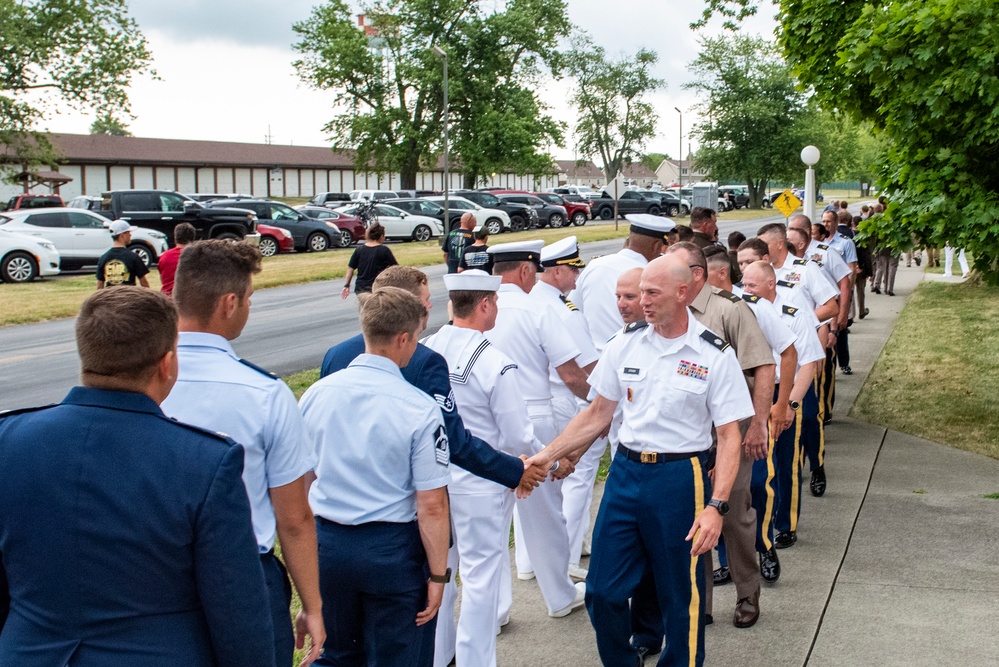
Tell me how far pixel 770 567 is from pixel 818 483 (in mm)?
2126

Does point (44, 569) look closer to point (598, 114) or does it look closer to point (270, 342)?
point (270, 342)

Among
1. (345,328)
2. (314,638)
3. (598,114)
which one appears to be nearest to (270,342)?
(345,328)

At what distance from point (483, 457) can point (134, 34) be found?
46.8m

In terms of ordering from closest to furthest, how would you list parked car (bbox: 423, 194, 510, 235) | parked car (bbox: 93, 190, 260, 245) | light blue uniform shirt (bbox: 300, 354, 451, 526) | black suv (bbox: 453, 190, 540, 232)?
light blue uniform shirt (bbox: 300, 354, 451, 526) < parked car (bbox: 93, 190, 260, 245) < parked car (bbox: 423, 194, 510, 235) < black suv (bbox: 453, 190, 540, 232)

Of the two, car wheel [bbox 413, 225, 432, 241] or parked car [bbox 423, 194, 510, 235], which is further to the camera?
parked car [bbox 423, 194, 510, 235]

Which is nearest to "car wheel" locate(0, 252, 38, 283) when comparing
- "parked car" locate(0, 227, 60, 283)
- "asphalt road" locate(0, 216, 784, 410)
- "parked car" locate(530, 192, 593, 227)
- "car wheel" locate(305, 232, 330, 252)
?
"parked car" locate(0, 227, 60, 283)

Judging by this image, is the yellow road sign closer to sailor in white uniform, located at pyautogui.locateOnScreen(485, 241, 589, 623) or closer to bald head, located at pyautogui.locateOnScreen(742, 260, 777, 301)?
bald head, located at pyautogui.locateOnScreen(742, 260, 777, 301)

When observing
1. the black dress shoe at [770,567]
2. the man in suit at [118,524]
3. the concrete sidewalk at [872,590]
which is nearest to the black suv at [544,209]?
the concrete sidewalk at [872,590]

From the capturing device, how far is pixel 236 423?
2961mm

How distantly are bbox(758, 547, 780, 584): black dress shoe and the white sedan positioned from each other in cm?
3289

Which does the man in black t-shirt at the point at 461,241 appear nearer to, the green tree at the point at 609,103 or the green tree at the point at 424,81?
the green tree at the point at 424,81

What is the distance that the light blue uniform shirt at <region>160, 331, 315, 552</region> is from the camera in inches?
117

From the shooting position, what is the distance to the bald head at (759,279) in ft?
21.1

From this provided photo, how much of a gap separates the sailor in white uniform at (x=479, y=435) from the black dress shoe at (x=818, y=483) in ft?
13.2
